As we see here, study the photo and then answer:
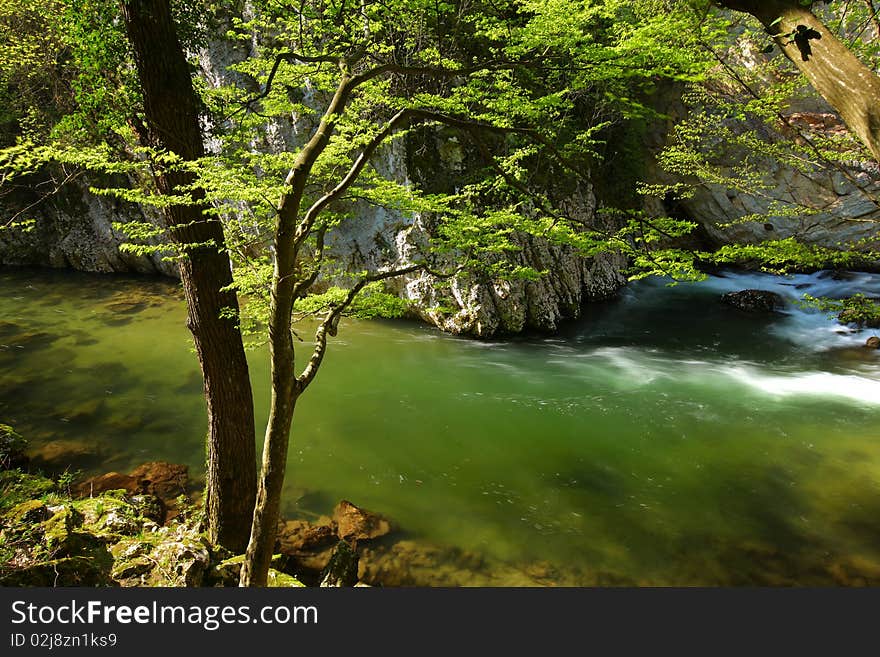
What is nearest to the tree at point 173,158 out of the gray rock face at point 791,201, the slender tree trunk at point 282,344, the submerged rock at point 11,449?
the slender tree trunk at point 282,344

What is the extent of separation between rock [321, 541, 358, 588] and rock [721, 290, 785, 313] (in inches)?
626

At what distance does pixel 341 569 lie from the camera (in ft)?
15.1

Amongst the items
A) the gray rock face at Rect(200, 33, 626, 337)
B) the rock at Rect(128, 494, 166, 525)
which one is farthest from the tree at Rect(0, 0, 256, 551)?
the gray rock face at Rect(200, 33, 626, 337)

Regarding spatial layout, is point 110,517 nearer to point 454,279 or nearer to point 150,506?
point 150,506

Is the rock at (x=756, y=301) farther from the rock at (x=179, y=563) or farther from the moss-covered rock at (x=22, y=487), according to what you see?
the moss-covered rock at (x=22, y=487)

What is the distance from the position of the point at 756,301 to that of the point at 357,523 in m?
15.8

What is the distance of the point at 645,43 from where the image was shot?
4.55 meters

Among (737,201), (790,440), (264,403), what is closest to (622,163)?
(737,201)

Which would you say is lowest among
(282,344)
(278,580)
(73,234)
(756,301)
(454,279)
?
(278,580)

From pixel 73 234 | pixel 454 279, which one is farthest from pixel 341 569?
pixel 73 234

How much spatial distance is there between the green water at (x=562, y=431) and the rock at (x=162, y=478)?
24 centimetres

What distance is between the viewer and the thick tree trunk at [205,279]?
142 inches

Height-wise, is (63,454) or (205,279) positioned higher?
(205,279)

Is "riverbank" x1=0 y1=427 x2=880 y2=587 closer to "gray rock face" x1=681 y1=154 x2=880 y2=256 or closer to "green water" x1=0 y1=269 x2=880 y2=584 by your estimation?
"green water" x1=0 y1=269 x2=880 y2=584
